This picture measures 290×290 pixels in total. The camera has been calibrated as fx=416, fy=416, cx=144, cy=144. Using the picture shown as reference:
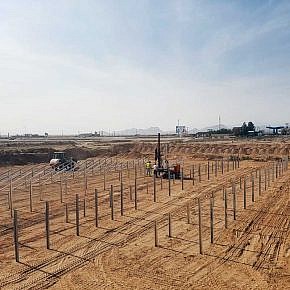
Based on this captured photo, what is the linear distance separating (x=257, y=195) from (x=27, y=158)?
35.3 metres

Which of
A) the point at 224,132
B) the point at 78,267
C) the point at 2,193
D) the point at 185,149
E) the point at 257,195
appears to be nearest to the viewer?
the point at 78,267

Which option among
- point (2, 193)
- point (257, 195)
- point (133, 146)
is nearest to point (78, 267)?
point (257, 195)

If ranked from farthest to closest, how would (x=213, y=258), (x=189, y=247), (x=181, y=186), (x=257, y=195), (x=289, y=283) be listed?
1. (x=181, y=186)
2. (x=257, y=195)
3. (x=189, y=247)
4. (x=213, y=258)
5. (x=289, y=283)

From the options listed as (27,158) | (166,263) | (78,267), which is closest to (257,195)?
(166,263)

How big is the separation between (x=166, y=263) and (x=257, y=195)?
38.1 ft

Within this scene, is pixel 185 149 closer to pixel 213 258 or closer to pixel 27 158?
pixel 27 158

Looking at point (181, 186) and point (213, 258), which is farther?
point (181, 186)

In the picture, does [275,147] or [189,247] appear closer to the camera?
[189,247]

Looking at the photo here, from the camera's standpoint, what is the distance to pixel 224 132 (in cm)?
12012

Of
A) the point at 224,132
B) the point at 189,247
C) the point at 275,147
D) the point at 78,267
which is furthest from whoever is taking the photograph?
the point at 224,132

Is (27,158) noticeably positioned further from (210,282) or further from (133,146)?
(210,282)

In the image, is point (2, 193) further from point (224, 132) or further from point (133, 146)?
point (224, 132)

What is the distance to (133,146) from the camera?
64250 millimetres

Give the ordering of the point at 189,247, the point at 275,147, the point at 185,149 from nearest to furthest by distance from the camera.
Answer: the point at 189,247 → the point at 275,147 → the point at 185,149
